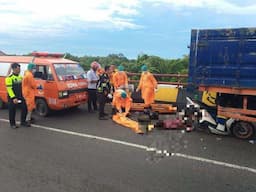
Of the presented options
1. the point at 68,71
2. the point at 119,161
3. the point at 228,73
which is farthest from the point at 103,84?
the point at 119,161

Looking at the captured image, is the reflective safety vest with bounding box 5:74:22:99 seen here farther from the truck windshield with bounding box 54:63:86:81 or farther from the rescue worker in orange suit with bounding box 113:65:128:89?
the rescue worker in orange suit with bounding box 113:65:128:89

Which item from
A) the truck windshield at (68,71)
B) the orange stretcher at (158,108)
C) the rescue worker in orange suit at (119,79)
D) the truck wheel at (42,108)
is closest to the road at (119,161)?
the truck wheel at (42,108)

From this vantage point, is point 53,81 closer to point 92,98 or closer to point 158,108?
point 92,98

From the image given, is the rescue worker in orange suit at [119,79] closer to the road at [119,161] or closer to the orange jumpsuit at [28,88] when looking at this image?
the road at [119,161]

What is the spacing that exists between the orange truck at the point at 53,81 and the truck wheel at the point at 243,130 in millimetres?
5028

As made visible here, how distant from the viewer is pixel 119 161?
5.79 m

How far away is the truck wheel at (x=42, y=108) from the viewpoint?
985 centimetres

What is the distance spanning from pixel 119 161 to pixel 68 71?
17.2 ft

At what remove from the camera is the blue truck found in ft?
22.8

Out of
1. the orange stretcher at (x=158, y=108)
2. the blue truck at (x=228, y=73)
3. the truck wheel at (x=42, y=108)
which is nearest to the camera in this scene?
the blue truck at (x=228, y=73)

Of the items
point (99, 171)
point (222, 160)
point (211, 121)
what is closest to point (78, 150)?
point (99, 171)

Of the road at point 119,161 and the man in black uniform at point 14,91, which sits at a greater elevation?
the man in black uniform at point 14,91

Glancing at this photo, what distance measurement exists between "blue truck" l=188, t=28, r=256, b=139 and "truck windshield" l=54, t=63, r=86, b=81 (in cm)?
410

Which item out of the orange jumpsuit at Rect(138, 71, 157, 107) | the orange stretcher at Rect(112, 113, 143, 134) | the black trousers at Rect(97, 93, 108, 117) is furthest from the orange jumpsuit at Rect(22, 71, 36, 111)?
the orange jumpsuit at Rect(138, 71, 157, 107)
